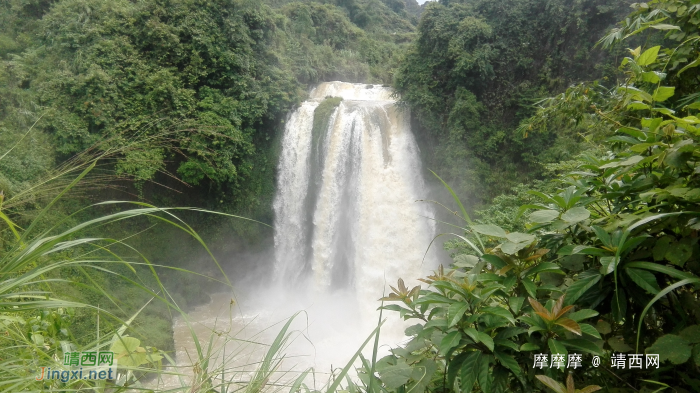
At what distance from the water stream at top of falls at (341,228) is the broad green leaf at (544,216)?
298 inches

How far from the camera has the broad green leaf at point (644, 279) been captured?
795 millimetres

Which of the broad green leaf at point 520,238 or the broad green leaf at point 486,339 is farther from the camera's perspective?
the broad green leaf at point 520,238

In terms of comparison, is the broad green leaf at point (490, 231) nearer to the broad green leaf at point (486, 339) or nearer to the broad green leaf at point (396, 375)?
the broad green leaf at point (486, 339)

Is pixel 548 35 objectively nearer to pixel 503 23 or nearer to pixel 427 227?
pixel 503 23

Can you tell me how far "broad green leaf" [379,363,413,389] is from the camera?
0.94m

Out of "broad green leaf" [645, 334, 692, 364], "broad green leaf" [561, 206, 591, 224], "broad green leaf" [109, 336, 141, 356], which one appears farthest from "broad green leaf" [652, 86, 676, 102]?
"broad green leaf" [109, 336, 141, 356]

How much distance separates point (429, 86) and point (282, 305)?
7.71 m

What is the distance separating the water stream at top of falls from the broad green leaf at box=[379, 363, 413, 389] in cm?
737

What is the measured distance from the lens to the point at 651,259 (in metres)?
0.88

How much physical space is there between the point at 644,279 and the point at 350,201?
8.86 metres

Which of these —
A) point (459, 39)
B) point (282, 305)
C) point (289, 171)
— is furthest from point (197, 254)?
point (459, 39)

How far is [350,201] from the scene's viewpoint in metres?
9.65

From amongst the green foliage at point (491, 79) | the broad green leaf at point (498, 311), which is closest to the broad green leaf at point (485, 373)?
the broad green leaf at point (498, 311)

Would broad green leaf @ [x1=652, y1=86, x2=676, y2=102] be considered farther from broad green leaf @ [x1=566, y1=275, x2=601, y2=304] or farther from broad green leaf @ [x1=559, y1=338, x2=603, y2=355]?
broad green leaf @ [x1=559, y1=338, x2=603, y2=355]
